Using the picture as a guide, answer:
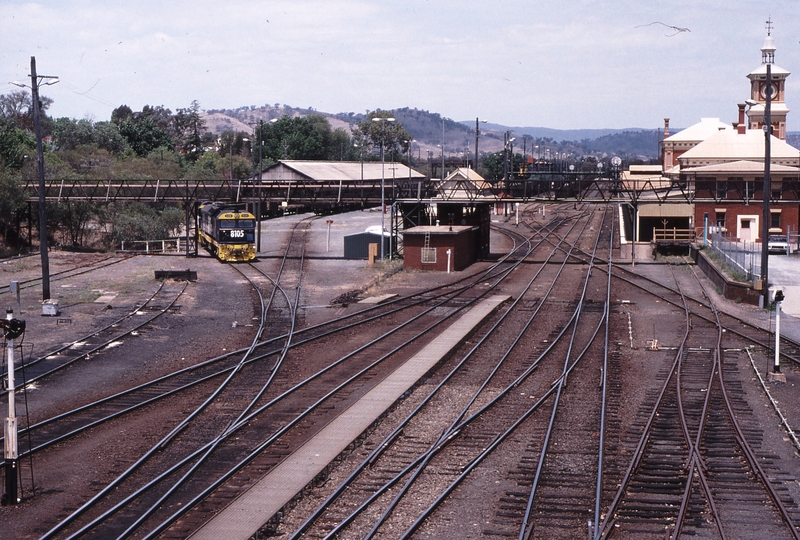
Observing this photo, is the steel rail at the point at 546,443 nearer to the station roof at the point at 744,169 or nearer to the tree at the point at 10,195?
the station roof at the point at 744,169

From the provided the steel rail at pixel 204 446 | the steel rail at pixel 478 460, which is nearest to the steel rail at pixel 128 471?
the steel rail at pixel 204 446

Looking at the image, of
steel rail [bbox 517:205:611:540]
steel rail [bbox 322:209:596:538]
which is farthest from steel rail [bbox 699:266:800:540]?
steel rail [bbox 322:209:596:538]

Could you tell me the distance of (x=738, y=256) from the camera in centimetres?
3950

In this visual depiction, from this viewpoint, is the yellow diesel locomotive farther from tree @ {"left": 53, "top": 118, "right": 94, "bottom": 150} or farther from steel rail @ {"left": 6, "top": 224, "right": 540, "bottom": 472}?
tree @ {"left": 53, "top": 118, "right": 94, "bottom": 150}

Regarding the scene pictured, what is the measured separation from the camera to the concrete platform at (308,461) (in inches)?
442

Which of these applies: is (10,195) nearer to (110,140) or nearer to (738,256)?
(738,256)

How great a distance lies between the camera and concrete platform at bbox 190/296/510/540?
11219mm

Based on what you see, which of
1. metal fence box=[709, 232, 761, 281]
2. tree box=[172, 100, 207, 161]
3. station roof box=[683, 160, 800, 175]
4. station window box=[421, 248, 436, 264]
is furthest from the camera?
tree box=[172, 100, 207, 161]

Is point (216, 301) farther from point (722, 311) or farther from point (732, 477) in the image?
point (732, 477)

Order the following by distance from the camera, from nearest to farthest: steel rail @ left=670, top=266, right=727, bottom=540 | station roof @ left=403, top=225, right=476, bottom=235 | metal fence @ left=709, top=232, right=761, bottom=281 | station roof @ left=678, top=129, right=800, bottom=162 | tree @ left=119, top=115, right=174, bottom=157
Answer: steel rail @ left=670, top=266, right=727, bottom=540
metal fence @ left=709, top=232, right=761, bottom=281
station roof @ left=403, top=225, right=476, bottom=235
station roof @ left=678, top=129, right=800, bottom=162
tree @ left=119, top=115, right=174, bottom=157

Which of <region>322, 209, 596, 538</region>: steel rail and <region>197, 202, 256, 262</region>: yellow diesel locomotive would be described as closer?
<region>322, 209, 596, 538</region>: steel rail

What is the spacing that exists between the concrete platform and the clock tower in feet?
231

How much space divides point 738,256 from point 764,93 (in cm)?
4967

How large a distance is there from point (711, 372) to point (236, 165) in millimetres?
103560
